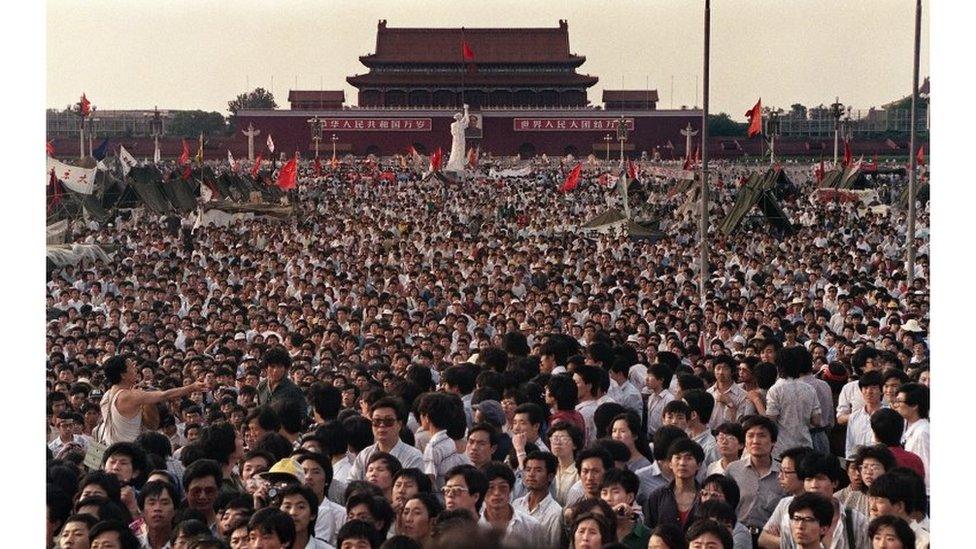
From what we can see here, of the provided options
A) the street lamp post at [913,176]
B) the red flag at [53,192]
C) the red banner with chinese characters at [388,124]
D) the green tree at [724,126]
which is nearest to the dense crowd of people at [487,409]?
the street lamp post at [913,176]

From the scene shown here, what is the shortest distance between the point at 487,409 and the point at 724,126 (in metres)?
80.0

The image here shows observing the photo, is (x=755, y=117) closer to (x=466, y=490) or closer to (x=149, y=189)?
(x=149, y=189)

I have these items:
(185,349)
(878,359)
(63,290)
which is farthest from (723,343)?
(63,290)

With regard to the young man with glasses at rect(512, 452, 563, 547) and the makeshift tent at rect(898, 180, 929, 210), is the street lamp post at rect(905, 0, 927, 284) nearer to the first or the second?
the young man with glasses at rect(512, 452, 563, 547)

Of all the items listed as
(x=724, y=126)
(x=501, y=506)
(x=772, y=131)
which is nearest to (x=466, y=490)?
(x=501, y=506)

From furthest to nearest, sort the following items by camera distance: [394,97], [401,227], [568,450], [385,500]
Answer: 1. [394,97]
2. [401,227]
3. [568,450]
4. [385,500]

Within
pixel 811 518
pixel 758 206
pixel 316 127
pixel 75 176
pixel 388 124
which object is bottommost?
pixel 811 518

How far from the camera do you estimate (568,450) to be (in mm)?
6988

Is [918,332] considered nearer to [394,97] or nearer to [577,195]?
[577,195]

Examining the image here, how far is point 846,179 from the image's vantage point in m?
32.9

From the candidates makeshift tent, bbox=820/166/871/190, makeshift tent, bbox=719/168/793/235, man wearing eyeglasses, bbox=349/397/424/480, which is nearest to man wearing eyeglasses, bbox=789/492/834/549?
man wearing eyeglasses, bbox=349/397/424/480

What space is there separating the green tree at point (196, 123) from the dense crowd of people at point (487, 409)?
77.2 metres

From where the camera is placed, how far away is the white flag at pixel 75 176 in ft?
81.5

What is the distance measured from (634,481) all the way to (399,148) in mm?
62973
